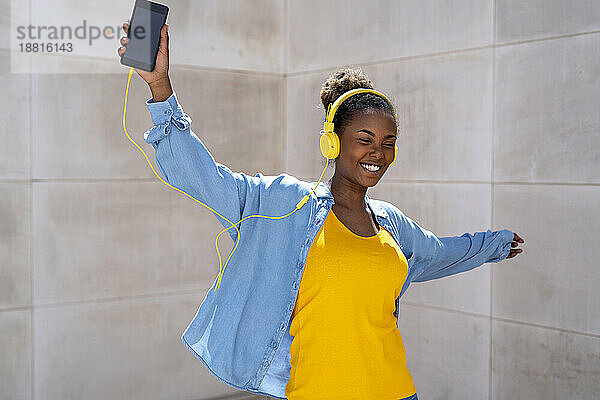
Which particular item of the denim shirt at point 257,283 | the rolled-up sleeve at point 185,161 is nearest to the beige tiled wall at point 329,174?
the denim shirt at point 257,283

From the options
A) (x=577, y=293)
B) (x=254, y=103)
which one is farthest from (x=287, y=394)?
(x=254, y=103)

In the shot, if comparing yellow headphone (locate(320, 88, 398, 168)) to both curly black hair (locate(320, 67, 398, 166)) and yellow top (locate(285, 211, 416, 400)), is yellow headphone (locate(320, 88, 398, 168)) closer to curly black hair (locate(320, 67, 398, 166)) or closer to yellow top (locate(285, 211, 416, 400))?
curly black hair (locate(320, 67, 398, 166))

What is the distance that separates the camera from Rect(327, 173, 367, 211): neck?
6.29ft

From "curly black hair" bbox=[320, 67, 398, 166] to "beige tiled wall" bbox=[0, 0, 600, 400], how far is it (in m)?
1.06

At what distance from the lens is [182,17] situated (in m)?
3.44

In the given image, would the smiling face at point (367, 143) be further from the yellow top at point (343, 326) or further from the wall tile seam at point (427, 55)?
the wall tile seam at point (427, 55)

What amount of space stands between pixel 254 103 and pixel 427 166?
39.8 inches

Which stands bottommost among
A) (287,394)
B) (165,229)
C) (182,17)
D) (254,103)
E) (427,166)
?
(287,394)

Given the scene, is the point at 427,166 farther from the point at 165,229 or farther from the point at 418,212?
the point at 165,229

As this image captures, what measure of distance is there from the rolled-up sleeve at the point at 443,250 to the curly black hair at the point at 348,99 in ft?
1.14

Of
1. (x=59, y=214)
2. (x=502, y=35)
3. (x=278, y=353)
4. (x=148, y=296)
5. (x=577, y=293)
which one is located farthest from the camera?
(x=148, y=296)
